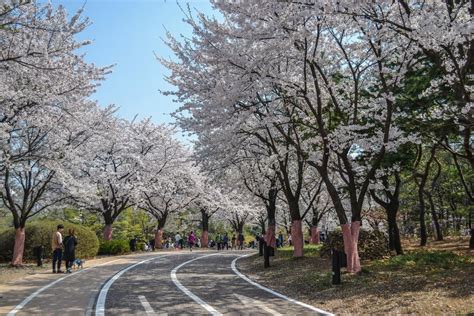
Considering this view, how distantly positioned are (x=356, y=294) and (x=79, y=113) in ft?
39.1

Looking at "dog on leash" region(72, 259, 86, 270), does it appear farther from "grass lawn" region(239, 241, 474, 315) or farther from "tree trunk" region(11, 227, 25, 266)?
"grass lawn" region(239, 241, 474, 315)

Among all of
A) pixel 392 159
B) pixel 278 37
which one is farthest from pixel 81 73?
pixel 392 159

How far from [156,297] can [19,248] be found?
10.9 metres

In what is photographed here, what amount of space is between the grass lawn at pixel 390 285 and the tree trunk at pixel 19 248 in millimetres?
10295

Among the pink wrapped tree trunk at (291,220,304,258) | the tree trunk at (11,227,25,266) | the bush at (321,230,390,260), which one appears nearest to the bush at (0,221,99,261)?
the tree trunk at (11,227,25,266)

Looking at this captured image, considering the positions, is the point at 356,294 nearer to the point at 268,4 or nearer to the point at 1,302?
the point at 268,4

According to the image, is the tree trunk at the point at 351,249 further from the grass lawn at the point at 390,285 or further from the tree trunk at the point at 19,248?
the tree trunk at the point at 19,248

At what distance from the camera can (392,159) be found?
16.6 metres

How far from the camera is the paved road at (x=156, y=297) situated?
892cm

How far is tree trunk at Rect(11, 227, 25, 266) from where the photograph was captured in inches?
720

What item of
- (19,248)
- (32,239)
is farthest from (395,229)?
(32,239)

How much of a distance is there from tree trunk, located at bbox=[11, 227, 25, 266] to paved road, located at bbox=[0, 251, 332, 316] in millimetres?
4604

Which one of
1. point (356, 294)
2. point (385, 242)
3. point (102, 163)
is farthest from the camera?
point (102, 163)

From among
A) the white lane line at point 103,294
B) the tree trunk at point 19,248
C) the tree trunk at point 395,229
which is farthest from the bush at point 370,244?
the tree trunk at point 19,248
